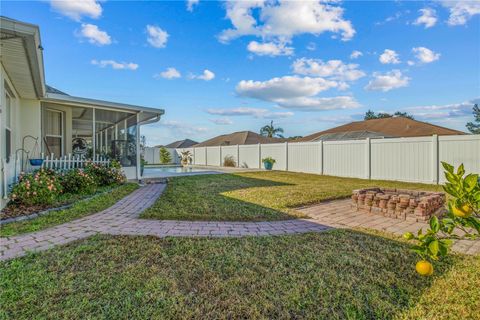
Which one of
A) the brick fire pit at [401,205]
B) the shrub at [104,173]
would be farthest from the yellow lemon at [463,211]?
the shrub at [104,173]

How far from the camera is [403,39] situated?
10.5 m

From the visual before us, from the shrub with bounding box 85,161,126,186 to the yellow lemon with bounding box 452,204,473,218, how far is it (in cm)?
835

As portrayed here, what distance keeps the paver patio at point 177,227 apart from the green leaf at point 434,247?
2.78 metres

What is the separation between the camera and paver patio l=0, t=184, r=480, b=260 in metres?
3.43

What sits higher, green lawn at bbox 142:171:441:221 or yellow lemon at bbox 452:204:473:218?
yellow lemon at bbox 452:204:473:218

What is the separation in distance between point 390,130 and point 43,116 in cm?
2080

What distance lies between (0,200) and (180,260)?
14.0 feet

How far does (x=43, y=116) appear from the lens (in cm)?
884

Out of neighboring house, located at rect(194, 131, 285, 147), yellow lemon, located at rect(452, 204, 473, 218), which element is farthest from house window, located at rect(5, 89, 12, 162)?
neighboring house, located at rect(194, 131, 285, 147)

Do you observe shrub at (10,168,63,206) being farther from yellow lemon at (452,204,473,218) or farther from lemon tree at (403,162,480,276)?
yellow lemon at (452,204,473,218)

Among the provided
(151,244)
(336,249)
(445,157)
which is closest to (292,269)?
(336,249)

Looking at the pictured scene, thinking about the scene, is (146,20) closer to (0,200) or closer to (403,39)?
(0,200)

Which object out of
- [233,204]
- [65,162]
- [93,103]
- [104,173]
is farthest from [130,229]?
[93,103]

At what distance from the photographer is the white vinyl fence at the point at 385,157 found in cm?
948
